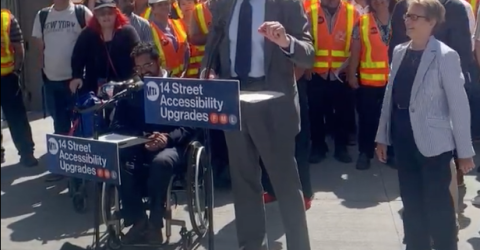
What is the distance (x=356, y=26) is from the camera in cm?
795

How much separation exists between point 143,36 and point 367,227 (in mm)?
2539

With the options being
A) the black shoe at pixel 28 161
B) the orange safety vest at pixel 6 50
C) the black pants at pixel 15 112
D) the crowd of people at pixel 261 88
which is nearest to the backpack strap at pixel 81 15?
the crowd of people at pixel 261 88

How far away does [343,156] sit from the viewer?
812cm

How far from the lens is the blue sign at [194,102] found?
4465 mm

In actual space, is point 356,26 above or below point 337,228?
above

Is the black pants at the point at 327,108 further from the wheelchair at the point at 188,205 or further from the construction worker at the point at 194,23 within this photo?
the wheelchair at the point at 188,205

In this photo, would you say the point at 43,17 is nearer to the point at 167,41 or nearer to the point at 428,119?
the point at 167,41

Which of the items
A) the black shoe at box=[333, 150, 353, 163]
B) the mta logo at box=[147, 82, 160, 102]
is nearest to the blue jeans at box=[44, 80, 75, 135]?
the mta logo at box=[147, 82, 160, 102]

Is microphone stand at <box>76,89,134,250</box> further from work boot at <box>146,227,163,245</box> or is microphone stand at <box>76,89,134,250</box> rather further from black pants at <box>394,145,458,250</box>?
black pants at <box>394,145,458,250</box>

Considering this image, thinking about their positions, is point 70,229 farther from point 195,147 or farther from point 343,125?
point 343,125

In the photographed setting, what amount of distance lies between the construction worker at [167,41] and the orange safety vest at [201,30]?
6cm

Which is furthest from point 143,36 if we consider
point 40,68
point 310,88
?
point 310,88

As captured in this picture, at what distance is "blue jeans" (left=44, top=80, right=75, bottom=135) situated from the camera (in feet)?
20.8

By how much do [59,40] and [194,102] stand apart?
2.49 meters
